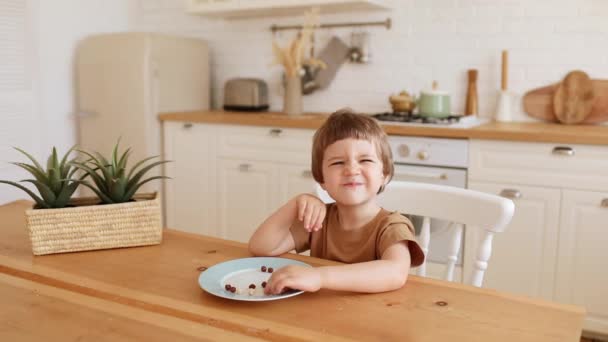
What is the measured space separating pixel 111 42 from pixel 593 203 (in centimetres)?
263

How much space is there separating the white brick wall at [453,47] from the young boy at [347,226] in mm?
2165

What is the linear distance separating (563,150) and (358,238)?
1569 mm

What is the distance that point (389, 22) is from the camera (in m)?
3.38

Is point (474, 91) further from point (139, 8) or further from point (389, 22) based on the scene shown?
point (139, 8)

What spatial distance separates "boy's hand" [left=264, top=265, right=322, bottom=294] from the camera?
3.18ft

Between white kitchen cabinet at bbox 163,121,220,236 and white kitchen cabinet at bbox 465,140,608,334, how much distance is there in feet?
4.77

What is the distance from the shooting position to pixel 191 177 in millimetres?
3482

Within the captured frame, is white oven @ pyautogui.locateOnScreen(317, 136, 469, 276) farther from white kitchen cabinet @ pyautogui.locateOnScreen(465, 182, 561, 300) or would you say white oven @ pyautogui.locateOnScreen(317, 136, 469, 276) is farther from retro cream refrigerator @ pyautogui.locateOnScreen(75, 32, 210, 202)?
retro cream refrigerator @ pyautogui.locateOnScreen(75, 32, 210, 202)

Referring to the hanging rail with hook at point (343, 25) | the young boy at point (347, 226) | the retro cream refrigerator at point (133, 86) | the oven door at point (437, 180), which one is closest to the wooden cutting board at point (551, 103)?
the oven door at point (437, 180)

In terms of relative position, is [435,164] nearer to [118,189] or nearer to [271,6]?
[271,6]

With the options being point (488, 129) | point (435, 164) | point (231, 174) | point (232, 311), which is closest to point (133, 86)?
point (231, 174)

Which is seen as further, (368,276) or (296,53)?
(296,53)

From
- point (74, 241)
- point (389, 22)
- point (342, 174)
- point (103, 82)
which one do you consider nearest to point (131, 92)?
point (103, 82)

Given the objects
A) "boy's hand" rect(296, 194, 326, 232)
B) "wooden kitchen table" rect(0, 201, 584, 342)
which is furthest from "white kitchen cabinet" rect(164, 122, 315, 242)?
"wooden kitchen table" rect(0, 201, 584, 342)
